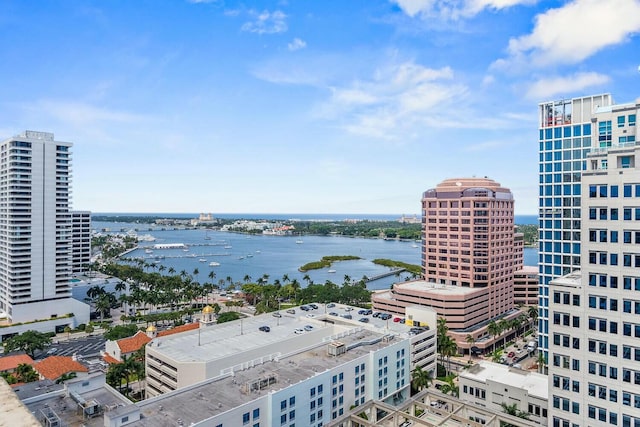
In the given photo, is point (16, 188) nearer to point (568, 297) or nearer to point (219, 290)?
point (219, 290)

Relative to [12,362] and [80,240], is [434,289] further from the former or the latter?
[80,240]

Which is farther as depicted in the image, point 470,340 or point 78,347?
point 78,347

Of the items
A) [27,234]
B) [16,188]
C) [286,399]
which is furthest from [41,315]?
[286,399]

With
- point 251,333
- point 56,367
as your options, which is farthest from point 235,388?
point 56,367

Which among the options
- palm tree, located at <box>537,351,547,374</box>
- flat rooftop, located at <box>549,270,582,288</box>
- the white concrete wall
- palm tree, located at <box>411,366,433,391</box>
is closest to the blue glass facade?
palm tree, located at <box>537,351,547,374</box>

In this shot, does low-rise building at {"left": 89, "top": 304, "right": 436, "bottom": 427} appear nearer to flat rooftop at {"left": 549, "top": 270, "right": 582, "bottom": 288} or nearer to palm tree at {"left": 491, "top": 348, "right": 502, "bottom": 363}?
palm tree at {"left": 491, "top": 348, "right": 502, "bottom": 363}

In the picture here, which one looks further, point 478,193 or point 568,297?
point 478,193

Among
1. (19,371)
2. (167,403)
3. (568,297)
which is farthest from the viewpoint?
(19,371)
